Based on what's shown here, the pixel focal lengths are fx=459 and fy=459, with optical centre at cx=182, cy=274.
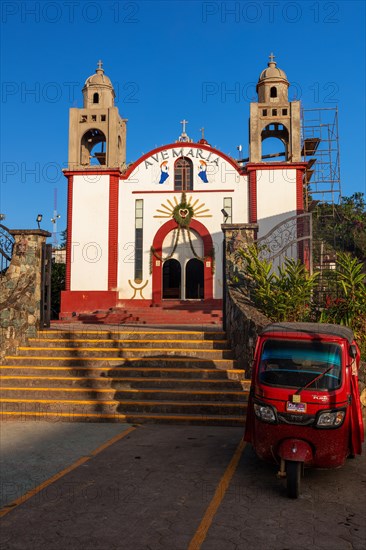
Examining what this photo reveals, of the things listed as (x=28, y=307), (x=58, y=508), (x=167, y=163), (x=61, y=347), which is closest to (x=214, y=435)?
(x=58, y=508)

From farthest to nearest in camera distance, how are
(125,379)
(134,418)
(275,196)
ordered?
(275,196) < (125,379) < (134,418)

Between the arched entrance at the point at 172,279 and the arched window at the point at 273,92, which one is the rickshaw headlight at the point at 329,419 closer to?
the arched entrance at the point at 172,279

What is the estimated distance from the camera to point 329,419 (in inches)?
193

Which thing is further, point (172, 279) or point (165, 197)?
point (172, 279)

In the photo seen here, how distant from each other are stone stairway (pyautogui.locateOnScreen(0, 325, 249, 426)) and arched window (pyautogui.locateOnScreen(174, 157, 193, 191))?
473 inches

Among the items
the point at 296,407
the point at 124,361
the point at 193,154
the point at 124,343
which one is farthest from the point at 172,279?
the point at 296,407

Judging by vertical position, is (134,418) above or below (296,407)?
below

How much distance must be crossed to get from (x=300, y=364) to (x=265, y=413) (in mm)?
684

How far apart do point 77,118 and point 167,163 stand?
5037 millimetres

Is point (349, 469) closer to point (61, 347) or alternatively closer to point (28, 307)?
point (61, 347)

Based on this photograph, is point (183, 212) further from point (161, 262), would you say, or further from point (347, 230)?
point (347, 230)

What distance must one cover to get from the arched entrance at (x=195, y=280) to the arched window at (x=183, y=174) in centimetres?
354

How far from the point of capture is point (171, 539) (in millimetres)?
3959

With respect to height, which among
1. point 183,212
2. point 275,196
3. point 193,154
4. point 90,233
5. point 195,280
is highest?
point 193,154
